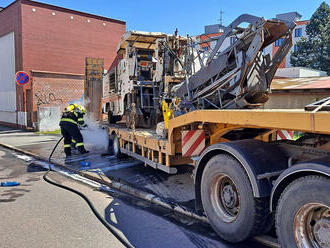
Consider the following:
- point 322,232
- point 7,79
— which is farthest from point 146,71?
point 7,79

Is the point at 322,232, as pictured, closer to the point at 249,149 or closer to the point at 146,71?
the point at 249,149

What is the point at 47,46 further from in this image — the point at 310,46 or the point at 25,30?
the point at 310,46

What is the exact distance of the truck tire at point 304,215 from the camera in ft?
8.11

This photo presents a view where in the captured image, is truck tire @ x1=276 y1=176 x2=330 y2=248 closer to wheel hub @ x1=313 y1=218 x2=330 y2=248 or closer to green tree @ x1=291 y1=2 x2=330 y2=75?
wheel hub @ x1=313 y1=218 x2=330 y2=248

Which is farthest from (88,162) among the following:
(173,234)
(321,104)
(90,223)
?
(321,104)

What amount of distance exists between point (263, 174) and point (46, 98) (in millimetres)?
16611

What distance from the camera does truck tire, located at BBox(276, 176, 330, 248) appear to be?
247cm

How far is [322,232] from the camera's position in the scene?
254 centimetres

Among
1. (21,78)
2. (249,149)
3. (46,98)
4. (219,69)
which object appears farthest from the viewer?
(46,98)

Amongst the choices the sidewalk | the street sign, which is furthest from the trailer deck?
the street sign

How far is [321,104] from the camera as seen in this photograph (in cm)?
265

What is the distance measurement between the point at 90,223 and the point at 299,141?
9.49 feet

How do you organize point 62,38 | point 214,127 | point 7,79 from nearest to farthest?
point 214,127 < point 62,38 < point 7,79

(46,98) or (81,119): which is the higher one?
(46,98)
